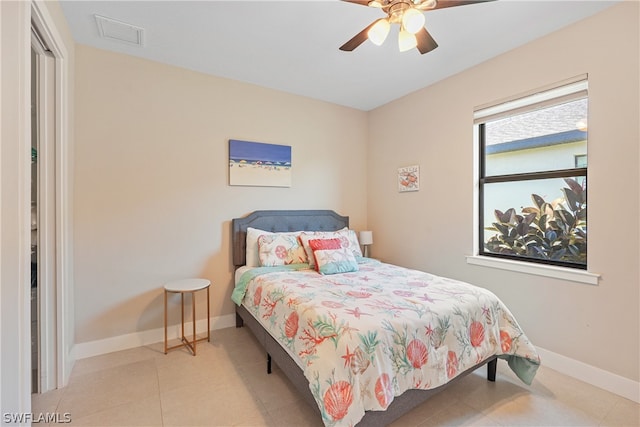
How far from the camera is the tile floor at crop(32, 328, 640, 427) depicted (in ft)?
5.49

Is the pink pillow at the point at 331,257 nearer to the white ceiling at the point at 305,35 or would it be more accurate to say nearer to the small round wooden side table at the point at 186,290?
the small round wooden side table at the point at 186,290

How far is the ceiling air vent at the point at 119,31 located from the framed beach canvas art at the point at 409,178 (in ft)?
9.46

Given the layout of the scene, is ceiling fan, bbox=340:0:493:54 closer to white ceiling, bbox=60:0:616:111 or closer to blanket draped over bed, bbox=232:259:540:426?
white ceiling, bbox=60:0:616:111

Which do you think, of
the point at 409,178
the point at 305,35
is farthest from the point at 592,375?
the point at 305,35

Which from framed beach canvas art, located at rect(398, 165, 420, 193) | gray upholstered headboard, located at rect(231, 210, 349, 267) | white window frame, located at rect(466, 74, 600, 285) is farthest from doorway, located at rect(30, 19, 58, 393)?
white window frame, located at rect(466, 74, 600, 285)

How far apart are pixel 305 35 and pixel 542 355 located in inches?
128

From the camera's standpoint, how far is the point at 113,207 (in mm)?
2506

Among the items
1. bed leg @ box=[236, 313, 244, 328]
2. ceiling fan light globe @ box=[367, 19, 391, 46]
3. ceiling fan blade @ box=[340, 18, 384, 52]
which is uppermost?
ceiling fan blade @ box=[340, 18, 384, 52]

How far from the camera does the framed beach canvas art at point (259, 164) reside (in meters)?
3.04

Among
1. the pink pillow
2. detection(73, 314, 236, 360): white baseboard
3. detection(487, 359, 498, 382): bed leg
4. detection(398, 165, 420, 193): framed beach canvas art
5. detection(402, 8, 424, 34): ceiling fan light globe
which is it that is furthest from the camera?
detection(398, 165, 420, 193): framed beach canvas art

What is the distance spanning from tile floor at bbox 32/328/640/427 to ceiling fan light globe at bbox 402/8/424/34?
2.25m

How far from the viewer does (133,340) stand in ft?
8.45

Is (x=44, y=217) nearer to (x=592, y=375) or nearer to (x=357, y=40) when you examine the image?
(x=357, y=40)
